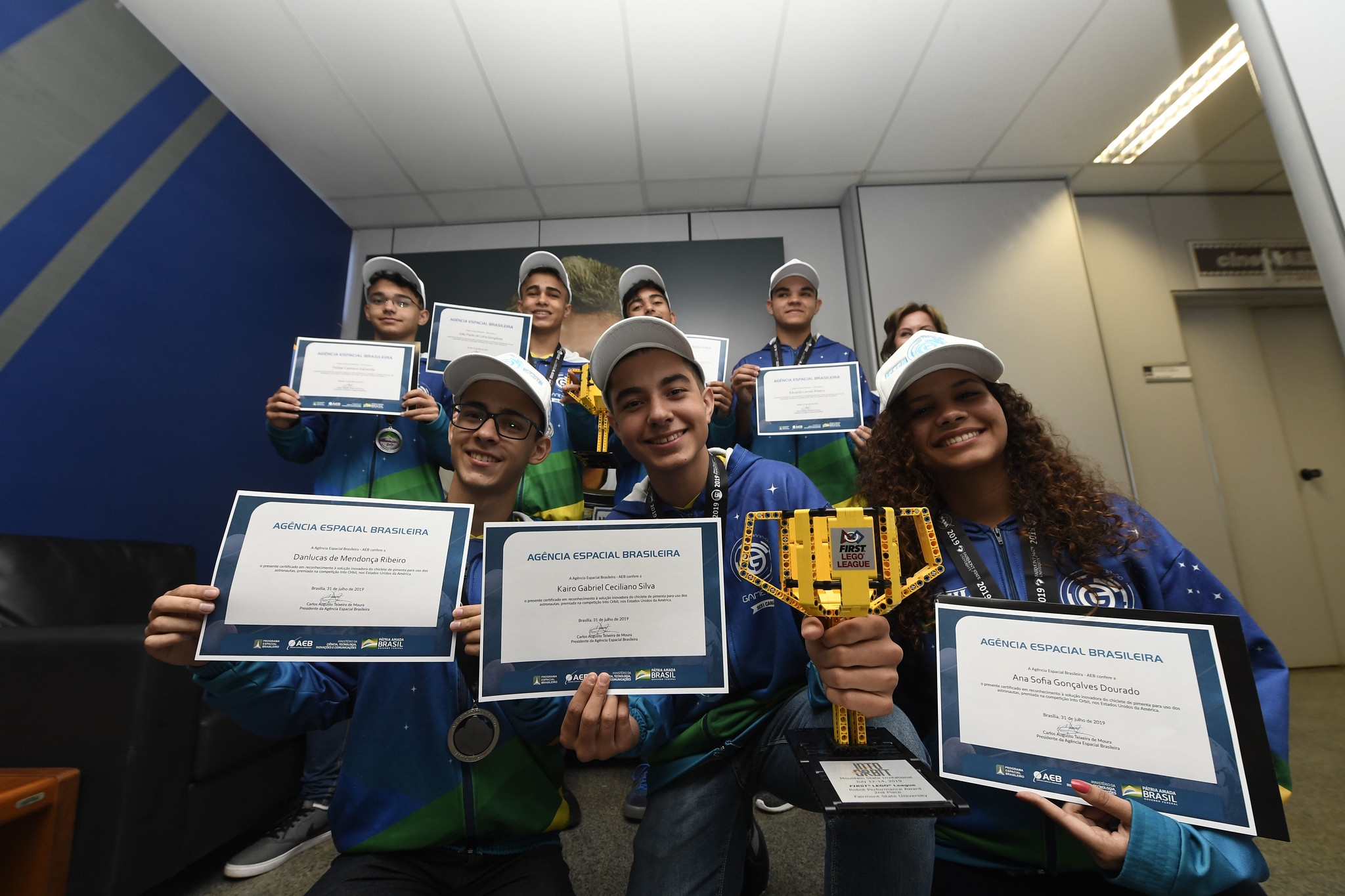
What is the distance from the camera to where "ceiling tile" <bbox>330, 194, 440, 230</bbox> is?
4.33m

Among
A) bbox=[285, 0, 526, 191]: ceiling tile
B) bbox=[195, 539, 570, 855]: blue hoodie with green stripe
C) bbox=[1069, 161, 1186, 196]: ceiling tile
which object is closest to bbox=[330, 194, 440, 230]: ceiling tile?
bbox=[285, 0, 526, 191]: ceiling tile

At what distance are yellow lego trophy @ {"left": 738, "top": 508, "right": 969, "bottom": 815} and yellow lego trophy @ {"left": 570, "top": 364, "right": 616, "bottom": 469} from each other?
130 cm

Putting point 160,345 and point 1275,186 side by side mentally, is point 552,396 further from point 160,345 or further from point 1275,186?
point 1275,186

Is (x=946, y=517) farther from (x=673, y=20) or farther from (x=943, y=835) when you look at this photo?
(x=673, y=20)

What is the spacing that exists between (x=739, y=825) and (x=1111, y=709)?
83 cm

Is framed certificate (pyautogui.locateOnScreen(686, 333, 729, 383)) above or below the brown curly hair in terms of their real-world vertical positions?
above

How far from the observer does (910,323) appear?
286 centimetres

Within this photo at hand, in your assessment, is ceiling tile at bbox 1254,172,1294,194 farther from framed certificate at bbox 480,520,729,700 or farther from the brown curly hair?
framed certificate at bbox 480,520,729,700

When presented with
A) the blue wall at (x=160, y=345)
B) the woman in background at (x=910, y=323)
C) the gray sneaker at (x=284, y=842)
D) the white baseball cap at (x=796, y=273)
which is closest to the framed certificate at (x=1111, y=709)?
the woman in background at (x=910, y=323)

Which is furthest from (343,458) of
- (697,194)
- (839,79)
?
(839,79)

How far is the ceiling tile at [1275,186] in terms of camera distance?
4.50 meters

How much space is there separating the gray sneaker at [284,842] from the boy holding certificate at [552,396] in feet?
4.38

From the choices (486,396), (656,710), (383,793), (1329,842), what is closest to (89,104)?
(486,396)

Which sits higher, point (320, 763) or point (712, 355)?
point (712, 355)
